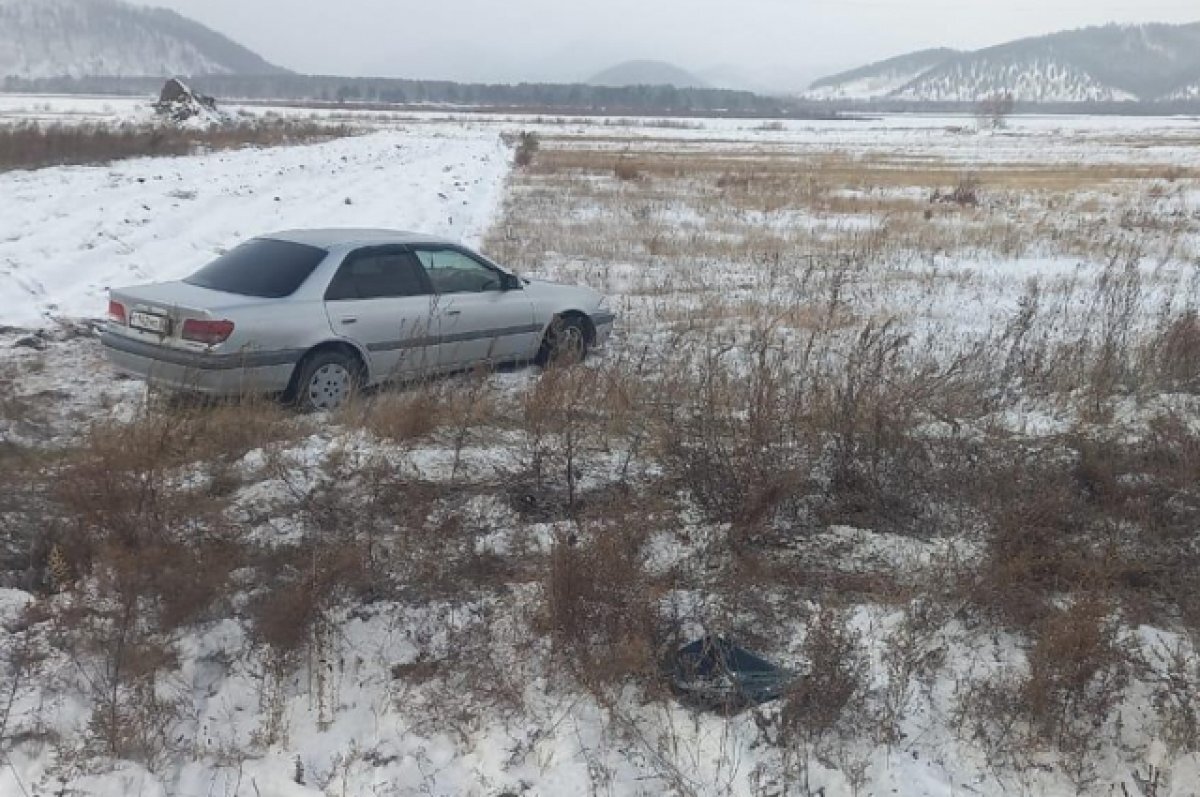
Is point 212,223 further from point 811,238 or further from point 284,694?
point 284,694

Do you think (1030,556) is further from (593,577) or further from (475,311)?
(475,311)

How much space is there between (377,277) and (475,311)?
3.06 feet

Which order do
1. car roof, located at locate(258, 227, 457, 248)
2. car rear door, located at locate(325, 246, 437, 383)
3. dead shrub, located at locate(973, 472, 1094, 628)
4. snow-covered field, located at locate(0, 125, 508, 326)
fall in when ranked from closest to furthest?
1. dead shrub, located at locate(973, 472, 1094, 628)
2. car rear door, located at locate(325, 246, 437, 383)
3. car roof, located at locate(258, 227, 457, 248)
4. snow-covered field, located at locate(0, 125, 508, 326)

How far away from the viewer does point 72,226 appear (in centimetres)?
1477

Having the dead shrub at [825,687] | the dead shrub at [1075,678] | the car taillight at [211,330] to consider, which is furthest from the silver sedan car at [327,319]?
the dead shrub at [1075,678]

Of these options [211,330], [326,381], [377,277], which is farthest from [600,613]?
[377,277]

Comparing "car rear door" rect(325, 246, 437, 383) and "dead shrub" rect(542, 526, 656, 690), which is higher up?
"car rear door" rect(325, 246, 437, 383)

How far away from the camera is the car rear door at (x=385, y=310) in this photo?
764 centimetres

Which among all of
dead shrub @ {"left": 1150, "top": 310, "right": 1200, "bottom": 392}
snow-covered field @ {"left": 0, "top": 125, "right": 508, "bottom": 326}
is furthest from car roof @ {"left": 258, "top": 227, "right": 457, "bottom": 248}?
dead shrub @ {"left": 1150, "top": 310, "right": 1200, "bottom": 392}

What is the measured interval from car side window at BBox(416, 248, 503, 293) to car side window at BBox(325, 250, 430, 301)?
15 centimetres

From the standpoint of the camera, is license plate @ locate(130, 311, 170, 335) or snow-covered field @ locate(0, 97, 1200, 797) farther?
license plate @ locate(130, 311, 170, 335)

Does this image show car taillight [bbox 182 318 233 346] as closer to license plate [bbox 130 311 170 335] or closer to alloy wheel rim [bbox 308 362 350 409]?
license plate [bbox 130 311 170 335]

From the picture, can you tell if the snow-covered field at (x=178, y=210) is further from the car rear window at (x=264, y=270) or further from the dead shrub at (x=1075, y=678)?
the dead shrub at (x=1075, y=678)

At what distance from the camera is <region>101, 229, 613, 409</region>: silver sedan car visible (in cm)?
701
